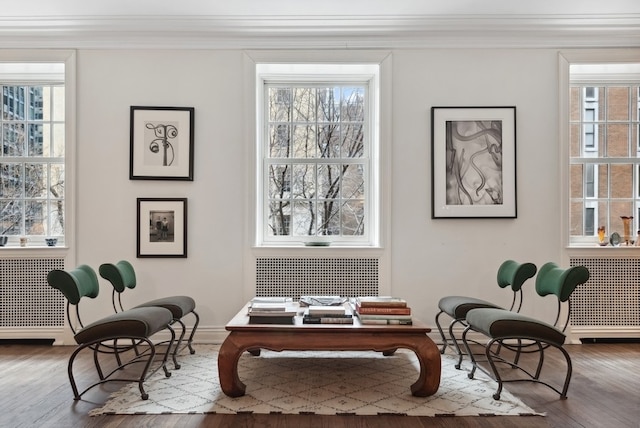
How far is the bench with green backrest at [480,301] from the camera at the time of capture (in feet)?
12.0

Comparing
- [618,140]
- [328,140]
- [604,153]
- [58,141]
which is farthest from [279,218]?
[618,140]

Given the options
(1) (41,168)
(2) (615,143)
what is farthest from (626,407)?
(1) (41,168)

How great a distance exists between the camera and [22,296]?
14.3 feet

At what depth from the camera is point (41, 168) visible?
15.5ft

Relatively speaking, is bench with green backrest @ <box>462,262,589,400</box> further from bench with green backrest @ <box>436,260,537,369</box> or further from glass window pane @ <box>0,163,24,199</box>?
glass window pane @ <box>0,163,24,199</box>

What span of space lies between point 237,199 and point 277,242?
63 cm

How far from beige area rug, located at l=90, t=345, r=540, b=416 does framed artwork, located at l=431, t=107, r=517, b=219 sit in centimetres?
153

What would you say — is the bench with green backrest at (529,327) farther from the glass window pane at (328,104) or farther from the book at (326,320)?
the glass window pane at (328,104)

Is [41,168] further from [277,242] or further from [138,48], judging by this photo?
[277,242]

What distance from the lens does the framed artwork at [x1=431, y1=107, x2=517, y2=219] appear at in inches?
174

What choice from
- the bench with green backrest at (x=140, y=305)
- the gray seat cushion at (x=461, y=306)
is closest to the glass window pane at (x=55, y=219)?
the bench with green backrest at (x=140, y=305)

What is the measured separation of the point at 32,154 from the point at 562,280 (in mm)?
5129

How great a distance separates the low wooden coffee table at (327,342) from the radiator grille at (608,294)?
2400 mm

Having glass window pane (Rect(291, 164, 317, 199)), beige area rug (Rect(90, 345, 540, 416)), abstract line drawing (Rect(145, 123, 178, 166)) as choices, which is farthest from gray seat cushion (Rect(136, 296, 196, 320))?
Result: glass window pane (Rect(291, 164, 317, 199))
